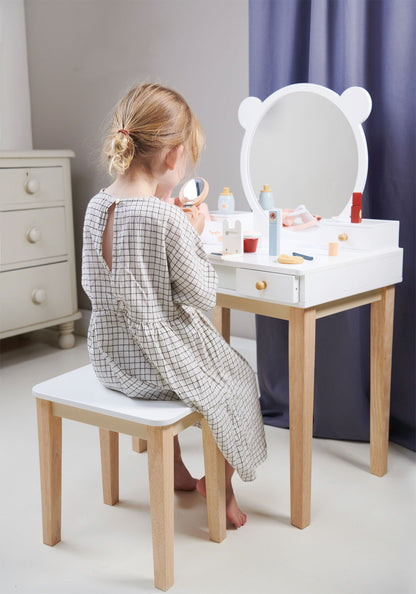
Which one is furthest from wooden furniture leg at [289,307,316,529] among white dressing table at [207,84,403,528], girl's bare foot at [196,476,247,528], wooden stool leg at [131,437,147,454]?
wooden stool leg at [131,437,147,454]

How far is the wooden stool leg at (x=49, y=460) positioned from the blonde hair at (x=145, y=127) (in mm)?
579

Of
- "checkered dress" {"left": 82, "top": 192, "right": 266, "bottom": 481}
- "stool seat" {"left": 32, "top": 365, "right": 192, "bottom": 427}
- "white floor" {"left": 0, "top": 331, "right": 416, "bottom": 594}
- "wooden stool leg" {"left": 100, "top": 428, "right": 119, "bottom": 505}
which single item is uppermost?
"checkered dress" {"left": 82, "top": 192, "right": 266, "bottom": 481}

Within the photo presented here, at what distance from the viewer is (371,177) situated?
2.01 metres

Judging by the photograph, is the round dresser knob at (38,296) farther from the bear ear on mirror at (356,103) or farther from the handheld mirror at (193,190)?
the bear ear on mirror at (356,103)

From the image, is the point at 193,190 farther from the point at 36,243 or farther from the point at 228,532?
the point at 36,243

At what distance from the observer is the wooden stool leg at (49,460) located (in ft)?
4.87

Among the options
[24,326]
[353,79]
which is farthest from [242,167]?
[24,326]

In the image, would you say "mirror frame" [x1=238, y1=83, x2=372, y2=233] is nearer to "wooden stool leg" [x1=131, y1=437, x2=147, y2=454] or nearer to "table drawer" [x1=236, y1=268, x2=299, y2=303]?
"table drawer" [x1=236, y1=268, x2=299, y2=303]

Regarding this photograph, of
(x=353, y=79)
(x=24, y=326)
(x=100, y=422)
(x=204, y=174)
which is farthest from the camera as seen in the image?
(x=24, y=326)

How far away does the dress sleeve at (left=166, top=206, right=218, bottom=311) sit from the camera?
1358 millimetres

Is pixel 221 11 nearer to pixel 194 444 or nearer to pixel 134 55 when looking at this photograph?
pixel 134 55

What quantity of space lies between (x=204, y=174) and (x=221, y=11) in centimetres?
64

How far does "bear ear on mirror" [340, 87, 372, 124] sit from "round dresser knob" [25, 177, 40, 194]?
59.8 inches

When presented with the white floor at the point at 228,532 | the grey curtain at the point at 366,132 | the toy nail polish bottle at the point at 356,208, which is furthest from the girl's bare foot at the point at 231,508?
the toy nail polish bottle at the point at 356,208
